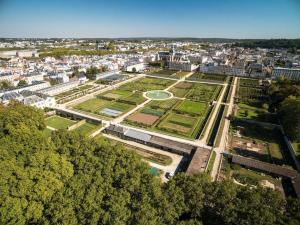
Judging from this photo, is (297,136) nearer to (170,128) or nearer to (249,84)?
(170,128)

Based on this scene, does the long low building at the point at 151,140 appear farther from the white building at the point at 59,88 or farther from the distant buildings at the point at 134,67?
the distant buildings at the point at 134,67

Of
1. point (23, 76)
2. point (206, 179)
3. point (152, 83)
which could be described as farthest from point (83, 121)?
point (23, 76)

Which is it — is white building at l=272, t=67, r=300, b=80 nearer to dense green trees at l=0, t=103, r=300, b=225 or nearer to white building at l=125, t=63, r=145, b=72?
white building at l=125, t=63, r=145, b=72

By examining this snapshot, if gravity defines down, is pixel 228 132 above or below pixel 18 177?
below

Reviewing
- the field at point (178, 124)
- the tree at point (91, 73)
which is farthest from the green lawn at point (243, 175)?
the tree at point (91, 73)

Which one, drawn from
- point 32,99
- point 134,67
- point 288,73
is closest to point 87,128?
point 32,99

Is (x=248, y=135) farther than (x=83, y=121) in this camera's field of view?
No

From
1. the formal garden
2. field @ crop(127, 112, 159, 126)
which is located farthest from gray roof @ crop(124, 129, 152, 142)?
the formal garden

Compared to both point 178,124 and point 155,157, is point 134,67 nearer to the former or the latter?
point 178,124
